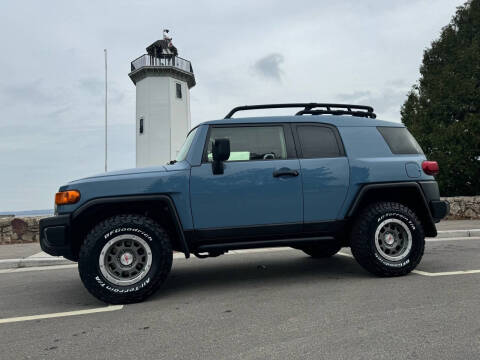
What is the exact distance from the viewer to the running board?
13.8 feet

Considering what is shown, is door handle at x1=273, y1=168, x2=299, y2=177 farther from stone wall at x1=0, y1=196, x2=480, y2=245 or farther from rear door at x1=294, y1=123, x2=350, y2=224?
stone wall at x1=0, y1=196, x2=480, y2=245

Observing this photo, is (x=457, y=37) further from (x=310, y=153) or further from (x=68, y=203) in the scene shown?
(x=68, y=203)

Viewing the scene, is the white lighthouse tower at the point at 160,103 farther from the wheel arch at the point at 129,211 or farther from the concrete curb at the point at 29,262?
the wheel arch at the point at 129,211

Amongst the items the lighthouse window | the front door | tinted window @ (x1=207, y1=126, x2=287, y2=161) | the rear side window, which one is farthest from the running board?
the lighthouse window

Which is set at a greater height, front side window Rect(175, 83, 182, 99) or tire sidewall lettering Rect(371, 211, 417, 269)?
front side window Rect(175, 83, 182, 99)

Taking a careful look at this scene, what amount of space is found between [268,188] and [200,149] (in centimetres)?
87

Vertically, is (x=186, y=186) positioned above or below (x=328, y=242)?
above

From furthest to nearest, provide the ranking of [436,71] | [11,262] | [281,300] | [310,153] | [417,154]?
[436,71], [11,262], [417,154], [310,153], [281,300]

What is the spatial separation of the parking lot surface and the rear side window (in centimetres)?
153

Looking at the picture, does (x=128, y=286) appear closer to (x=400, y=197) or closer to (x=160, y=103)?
(x=400, y=197)

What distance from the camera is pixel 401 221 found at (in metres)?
4.54

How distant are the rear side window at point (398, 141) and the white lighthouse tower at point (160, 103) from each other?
83.4 feet

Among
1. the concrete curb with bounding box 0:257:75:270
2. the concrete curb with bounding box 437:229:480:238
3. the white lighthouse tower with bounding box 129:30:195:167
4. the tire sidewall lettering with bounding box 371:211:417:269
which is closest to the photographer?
the tire sidewall lettering with bounding box 371:211:417:269

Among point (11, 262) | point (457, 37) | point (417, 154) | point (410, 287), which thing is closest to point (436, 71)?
point (457, 37)
